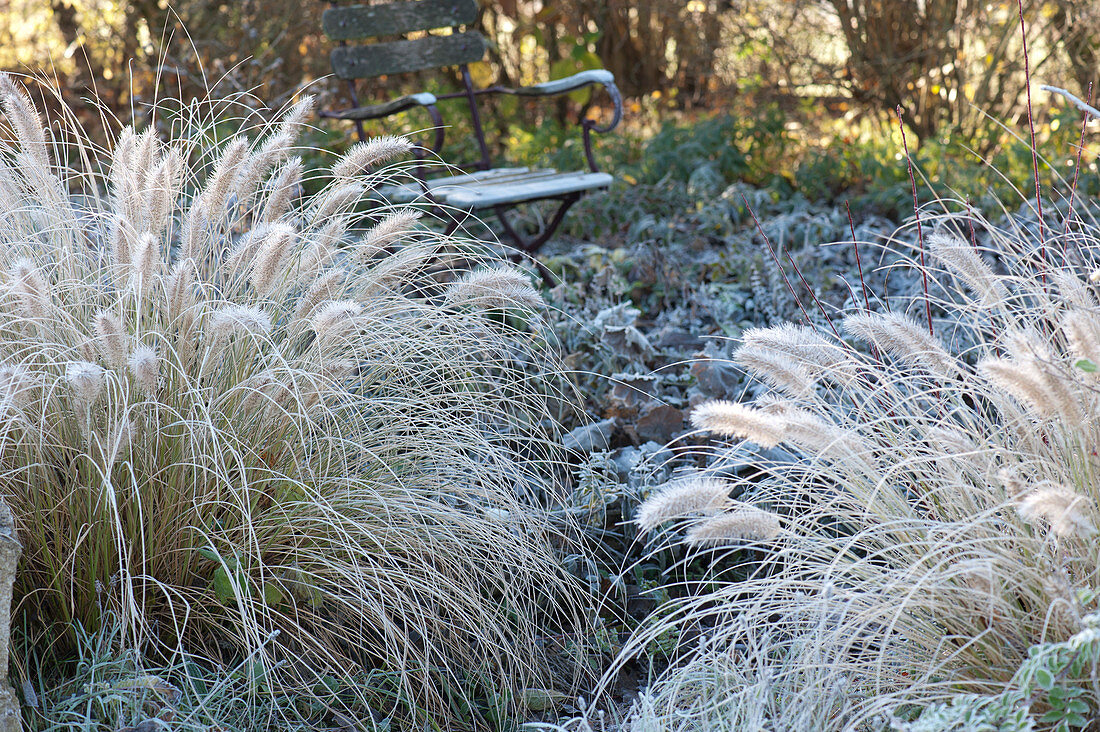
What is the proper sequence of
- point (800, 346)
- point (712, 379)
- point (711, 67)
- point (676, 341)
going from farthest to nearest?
point (711, 67)
point (676, 341)
point (712, 379)
point (800, 346)

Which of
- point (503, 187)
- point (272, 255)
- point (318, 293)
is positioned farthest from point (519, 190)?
point (272, 255)

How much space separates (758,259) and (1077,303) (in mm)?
2107

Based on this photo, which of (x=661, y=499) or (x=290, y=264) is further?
(x=290, y=264)

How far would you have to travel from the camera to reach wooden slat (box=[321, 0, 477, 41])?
4.13m

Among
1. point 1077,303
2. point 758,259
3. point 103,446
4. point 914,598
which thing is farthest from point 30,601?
point 758,259

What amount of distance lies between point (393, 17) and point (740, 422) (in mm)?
3620

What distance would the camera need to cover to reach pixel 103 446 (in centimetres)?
162

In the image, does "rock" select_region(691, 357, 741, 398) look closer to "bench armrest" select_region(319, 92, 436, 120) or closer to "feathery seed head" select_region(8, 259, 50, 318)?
"bench armrest" select_region(319, 92, 436, 120)

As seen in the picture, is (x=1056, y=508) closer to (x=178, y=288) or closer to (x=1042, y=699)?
(x=1042, y=699)

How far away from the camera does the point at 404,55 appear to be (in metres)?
4.31

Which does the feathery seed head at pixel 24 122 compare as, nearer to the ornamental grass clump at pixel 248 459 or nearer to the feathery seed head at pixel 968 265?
the ornamental grass clump at pixel 248 459

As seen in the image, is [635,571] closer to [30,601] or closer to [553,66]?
[30,601]

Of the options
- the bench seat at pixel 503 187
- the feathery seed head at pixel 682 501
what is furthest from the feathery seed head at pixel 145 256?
the bench seat at pixel 503 187

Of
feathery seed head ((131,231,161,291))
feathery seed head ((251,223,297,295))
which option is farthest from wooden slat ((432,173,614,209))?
feathery seed head ((131,231,161,291))
